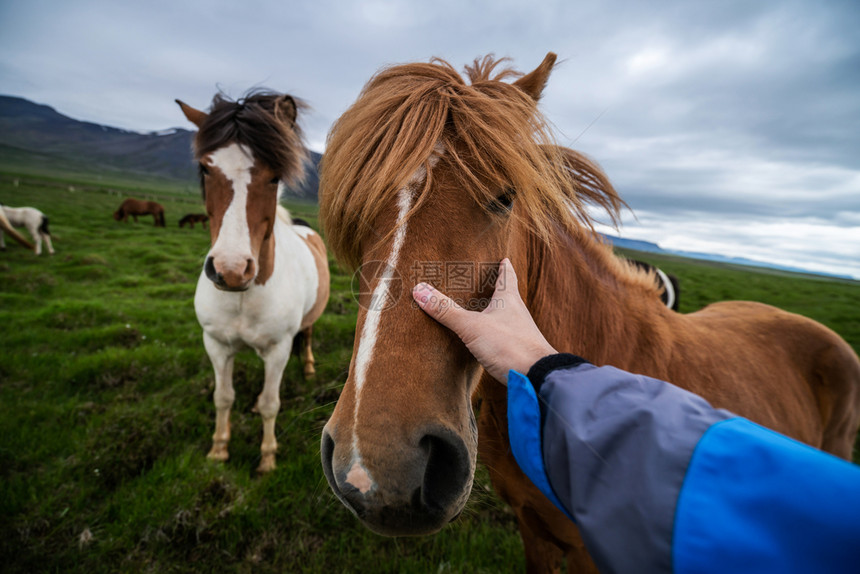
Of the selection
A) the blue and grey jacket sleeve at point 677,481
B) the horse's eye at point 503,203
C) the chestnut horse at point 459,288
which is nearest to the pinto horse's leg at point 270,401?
the chestnut horse at point 459,288

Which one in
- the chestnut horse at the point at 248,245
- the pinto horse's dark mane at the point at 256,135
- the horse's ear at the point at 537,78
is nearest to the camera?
the horse's ear at the point at 537,78

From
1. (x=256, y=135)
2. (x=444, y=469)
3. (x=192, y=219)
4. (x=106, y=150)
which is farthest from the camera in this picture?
(x=106, y=150)

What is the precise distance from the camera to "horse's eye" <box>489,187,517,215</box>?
135 centimetres

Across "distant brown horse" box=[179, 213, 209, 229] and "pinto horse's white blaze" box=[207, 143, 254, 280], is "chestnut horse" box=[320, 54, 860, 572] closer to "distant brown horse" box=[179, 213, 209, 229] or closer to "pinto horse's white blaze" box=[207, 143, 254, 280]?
"pinto horse's white blaze" box=[207, 143, 254, 280]

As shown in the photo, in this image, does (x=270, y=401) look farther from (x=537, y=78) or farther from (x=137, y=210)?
(x=137, y=210)

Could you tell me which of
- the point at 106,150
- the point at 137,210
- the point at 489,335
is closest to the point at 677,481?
the point at 489,335

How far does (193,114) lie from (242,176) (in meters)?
1.26

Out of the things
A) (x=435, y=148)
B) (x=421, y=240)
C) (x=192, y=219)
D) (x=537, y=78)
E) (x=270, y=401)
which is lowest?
(x=192, y=219)

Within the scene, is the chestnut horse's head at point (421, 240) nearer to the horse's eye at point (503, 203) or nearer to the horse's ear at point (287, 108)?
the horse's eye at point (503, 203)

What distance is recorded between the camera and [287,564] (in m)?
2.48

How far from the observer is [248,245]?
109 inches

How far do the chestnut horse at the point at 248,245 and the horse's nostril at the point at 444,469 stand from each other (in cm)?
233

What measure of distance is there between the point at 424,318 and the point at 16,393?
6108mm

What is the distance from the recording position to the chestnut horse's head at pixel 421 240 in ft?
3.17
